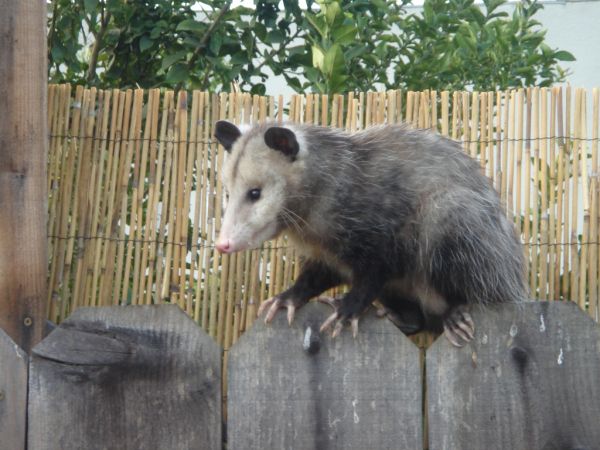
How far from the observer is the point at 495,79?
3.68m

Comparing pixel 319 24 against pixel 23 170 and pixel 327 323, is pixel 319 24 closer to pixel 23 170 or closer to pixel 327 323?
pixel 23 170

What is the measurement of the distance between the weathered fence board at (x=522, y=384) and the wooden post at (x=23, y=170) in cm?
89

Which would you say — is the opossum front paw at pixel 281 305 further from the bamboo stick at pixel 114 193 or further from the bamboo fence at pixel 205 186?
the bamboo stick at pixel 114 193

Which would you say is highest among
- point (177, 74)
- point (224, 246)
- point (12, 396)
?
point (177, 74)

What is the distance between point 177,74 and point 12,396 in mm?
1874

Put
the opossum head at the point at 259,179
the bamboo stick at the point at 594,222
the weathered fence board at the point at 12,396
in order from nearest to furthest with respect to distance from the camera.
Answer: the weathered fence board at the point at 12,396, the opossum head at the point at 259,179, the bamboo stick at the point at 594,222

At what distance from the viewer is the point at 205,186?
2.77 metres

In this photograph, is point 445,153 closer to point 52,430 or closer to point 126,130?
point 126,130

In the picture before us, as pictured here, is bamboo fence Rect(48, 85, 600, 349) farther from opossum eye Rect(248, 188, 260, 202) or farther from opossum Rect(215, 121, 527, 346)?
opossum eye Rect(248, 188, 260, 202)

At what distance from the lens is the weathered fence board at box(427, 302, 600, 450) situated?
5.75 ft

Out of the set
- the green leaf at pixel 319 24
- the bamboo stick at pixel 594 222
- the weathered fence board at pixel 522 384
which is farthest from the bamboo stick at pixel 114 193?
the bamboo stick at pixel 594 222

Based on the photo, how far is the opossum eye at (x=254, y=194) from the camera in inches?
87.5

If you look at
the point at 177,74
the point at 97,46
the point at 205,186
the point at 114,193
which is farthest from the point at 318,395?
the point at 97,46

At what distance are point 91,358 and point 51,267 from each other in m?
1.08
